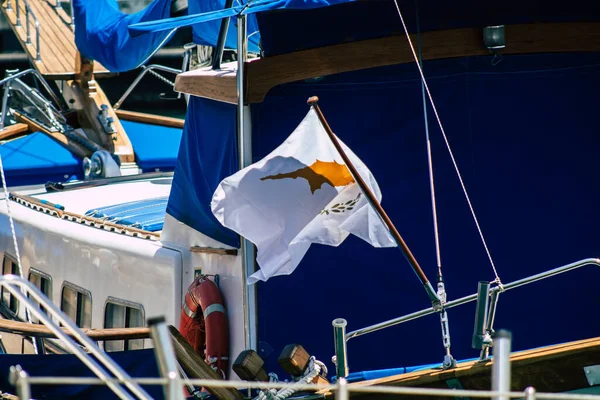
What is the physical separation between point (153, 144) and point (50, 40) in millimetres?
2658

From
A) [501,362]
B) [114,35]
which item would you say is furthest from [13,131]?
[501,362]

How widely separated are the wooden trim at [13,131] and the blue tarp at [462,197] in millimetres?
7550

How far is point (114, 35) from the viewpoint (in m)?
8.38

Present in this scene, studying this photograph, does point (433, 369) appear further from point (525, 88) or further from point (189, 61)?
point (189, 61)

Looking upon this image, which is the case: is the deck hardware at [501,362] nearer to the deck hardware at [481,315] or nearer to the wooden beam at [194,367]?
the deck hardware at [481,315]

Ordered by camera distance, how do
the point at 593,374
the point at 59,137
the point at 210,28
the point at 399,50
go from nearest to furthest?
the point at 593,374
the point at 399,50
the point at 210,28
the point at 59,137

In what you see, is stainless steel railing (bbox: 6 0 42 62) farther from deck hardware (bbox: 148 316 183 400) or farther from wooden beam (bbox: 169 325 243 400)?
deck hardware (bbox: 148 316 183 400)

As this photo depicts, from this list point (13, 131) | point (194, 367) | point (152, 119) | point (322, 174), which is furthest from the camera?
point (152, 119)

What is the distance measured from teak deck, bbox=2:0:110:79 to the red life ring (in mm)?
8093

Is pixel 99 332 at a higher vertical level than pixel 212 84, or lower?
lower

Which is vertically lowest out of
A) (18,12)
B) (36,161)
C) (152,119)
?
(36,161)

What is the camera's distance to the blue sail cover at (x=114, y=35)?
27.0ft

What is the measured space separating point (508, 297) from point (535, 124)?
102cm

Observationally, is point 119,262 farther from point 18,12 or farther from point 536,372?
point 18,12
